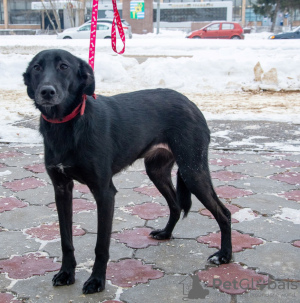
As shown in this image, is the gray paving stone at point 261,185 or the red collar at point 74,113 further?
the gray paving stone at point 261,185

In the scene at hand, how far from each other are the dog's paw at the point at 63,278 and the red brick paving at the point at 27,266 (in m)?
0.17

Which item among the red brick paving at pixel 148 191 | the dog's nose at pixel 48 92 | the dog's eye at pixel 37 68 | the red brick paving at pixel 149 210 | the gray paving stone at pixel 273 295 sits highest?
the dog's eye at pixel 37 68

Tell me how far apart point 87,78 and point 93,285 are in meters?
1.19

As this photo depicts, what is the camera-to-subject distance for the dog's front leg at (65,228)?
2.71m

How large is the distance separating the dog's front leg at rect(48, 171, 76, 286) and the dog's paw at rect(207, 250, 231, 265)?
89 cm

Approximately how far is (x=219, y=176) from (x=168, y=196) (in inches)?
58.6

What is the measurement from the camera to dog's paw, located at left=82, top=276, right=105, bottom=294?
103 inches

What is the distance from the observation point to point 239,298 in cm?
254

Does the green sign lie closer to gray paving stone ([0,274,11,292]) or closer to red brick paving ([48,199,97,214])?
red brick paving ([48,199,97,214])

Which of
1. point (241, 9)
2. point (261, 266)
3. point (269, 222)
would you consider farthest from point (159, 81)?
point (241, 9)

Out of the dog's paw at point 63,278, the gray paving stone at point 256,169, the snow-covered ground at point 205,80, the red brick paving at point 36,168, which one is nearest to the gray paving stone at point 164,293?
the dog's paw at point 63,278

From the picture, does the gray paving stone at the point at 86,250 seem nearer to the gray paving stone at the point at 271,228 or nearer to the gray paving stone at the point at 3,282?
the gray paving stone at the point at 3,282

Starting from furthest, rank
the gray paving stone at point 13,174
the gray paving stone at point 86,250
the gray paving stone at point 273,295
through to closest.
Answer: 1. the gray paving stone at point 13,174
2. the gray paving stone at point 86,250
3. the gray paving stone at point 273,295

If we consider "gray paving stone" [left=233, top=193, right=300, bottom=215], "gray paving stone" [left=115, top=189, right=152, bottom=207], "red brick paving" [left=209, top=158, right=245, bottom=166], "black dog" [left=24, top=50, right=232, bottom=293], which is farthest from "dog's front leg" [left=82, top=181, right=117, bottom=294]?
"red brick paving" [left=209, top=158, right=245, bottom=166]
